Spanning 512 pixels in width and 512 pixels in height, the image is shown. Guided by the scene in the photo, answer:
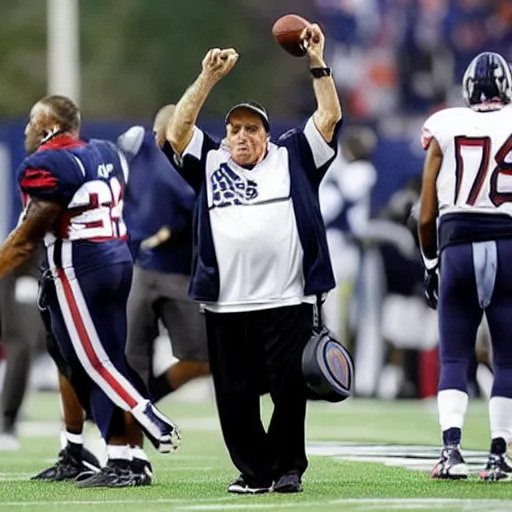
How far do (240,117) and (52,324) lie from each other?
149 centimetres

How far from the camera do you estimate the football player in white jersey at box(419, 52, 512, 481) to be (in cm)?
1082

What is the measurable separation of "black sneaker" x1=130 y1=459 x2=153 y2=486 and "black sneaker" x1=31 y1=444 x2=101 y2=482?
371 mm

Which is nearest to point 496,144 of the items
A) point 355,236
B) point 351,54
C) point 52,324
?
point 52,324

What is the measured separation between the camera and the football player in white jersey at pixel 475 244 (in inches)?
426

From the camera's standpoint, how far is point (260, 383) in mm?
10422

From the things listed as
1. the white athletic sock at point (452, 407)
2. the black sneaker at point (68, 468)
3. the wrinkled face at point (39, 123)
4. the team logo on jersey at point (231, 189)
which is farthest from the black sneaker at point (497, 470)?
the wrinkled face at point (39, 123)

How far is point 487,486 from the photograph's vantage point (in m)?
10.5

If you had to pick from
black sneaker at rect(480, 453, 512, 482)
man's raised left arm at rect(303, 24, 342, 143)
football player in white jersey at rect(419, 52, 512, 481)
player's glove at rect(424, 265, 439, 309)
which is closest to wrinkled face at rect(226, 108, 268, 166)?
man's raised left arm at rect(303, 24, 342, 143)

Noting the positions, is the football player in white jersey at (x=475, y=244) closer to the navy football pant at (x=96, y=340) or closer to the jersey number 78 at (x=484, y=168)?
the jersey number 78 at (x=484, y=168)

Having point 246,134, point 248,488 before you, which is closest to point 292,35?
point 246,134

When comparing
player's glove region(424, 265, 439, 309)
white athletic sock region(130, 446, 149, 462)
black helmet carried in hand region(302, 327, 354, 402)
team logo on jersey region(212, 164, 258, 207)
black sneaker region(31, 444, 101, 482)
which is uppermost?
team logo on jersey region(212, 164, 258, 207)

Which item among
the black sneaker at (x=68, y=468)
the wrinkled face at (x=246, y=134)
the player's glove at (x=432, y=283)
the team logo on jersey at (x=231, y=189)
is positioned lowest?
the black sneaker at (x=68, y=468)

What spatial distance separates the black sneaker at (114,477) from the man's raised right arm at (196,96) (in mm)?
1644

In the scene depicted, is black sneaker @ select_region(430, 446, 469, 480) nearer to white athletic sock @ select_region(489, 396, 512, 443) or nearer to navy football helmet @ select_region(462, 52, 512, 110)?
white athletic sock @ select_region(489, 396, 512, 443)
